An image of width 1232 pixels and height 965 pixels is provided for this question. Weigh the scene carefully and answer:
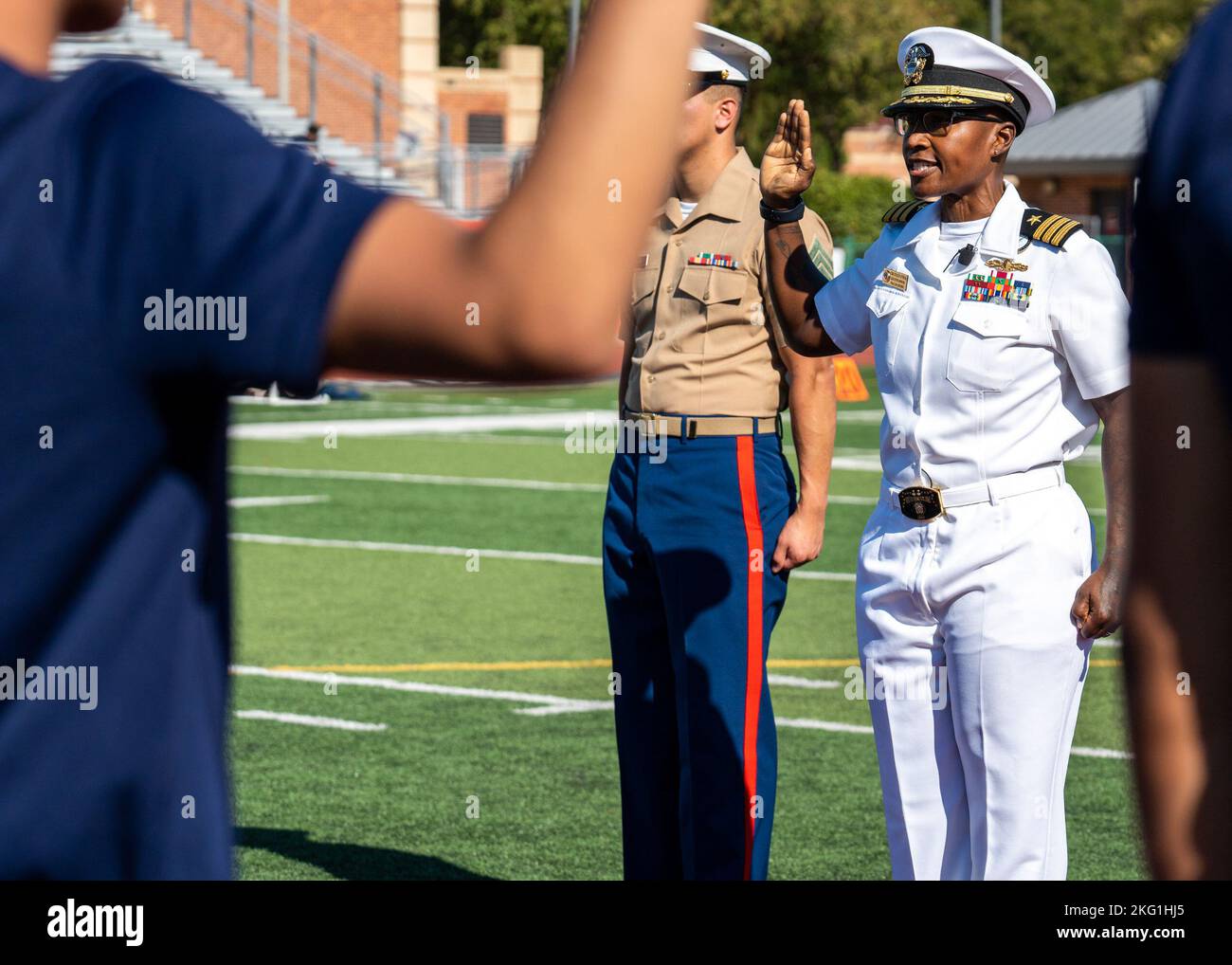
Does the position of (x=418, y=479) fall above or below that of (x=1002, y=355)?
below

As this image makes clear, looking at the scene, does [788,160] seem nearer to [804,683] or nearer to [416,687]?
[804,683]

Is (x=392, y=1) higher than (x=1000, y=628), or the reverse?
(x=392, y=1)

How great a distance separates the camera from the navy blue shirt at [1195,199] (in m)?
1.57

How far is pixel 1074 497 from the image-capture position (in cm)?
497

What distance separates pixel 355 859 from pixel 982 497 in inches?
119

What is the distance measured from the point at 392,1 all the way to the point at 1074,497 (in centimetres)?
4564

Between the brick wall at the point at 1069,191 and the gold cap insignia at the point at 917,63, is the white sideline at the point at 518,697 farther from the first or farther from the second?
the brick wall at the point at 1069,191

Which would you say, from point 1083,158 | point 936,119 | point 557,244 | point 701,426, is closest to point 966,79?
point 936,119

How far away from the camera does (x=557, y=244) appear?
4.22 ft

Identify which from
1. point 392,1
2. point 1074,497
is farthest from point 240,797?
point 392,1

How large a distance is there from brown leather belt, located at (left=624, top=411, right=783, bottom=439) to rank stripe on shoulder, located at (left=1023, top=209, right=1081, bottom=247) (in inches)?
45.9

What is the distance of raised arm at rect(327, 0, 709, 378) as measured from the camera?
4.24 feet

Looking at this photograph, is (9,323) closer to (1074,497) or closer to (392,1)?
(1074,497)

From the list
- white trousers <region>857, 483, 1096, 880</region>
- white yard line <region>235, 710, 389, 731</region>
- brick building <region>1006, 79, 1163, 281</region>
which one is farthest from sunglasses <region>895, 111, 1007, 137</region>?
brick building <region>1006, 79, 1163, 281</region>
